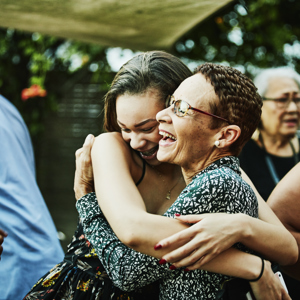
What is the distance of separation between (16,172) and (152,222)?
4.30 feet

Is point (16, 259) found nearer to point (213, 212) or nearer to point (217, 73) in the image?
point (213, 212)

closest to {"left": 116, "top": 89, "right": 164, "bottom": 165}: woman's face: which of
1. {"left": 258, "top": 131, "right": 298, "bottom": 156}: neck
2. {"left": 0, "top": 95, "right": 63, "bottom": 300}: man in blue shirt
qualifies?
{"left": 0, "top": 95, "right": 63, "bottom": 300}: man in blue shirt

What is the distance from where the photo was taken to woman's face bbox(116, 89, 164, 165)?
1.83 m

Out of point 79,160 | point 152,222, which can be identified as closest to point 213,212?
point 152,222

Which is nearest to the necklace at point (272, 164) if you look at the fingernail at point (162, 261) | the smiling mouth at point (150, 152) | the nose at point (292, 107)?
the nose at point (292, 107)

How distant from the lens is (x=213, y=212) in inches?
58.7

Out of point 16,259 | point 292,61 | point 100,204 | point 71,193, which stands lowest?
point 71,193

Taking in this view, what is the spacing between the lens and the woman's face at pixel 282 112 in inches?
148

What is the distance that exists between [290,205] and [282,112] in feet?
6.49

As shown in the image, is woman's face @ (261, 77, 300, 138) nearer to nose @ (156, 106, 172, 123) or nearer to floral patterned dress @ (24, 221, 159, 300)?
nose @ (156, 106, 172, 123)

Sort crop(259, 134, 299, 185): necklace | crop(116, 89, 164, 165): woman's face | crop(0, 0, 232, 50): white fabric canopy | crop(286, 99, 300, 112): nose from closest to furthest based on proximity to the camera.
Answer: crop(116, 89, 164, 165): woman's face
crop(0, 0, 232, 50): white fabric canopy
crop(259, 134, 299, 185): necklace
crop(286, 99, 300, 112): nose

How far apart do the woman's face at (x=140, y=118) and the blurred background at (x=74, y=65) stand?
312 cm

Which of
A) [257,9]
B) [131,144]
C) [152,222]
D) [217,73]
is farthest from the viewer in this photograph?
[257,9]

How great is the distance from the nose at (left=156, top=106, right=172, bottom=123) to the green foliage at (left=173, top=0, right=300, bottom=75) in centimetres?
383
